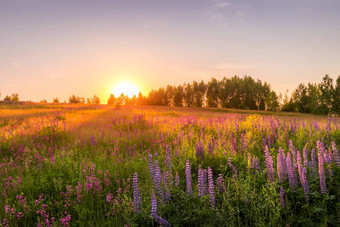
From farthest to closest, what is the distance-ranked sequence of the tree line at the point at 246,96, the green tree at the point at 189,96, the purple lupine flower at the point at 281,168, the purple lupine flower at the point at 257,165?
the green tree at the point at 189,96
the tree line at the point at 246,96
the purple lupine flower at the point at 257,165
the purple lupine flower at the point at 281,168

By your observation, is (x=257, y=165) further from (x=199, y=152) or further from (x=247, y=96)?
(x=247, y=96)

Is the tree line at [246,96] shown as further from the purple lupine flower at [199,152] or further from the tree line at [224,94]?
the purple lupine flower at [199,152]

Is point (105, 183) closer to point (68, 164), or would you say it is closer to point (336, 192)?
point (68, 164)

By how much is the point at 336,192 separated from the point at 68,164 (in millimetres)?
5536

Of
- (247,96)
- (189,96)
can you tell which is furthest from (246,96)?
(189,96)

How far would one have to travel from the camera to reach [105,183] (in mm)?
4098

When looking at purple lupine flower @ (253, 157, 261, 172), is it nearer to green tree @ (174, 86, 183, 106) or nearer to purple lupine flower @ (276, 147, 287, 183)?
purple lupine flower @ (276, 147, 287, 183)

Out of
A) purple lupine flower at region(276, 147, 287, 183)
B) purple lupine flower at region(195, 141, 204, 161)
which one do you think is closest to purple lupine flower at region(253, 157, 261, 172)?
purple lupine flower at region(276, 147, 287, 183)

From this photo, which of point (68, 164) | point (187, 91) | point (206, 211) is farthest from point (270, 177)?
point (187, 91)

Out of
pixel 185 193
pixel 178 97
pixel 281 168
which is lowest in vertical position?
pixel 185 193

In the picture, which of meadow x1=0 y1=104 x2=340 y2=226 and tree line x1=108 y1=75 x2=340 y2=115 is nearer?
meadow x1=0 y1=104 x2=340 y2=226

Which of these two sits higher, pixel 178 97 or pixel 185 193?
pixel 178 97

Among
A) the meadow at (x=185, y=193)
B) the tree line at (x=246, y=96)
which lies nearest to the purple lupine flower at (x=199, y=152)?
the meadow at (x=185, y=193)

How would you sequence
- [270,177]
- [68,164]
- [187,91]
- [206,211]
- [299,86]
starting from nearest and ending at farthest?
[206,211]
[270,177]
[68,164]
[299,86]
[187,91]
